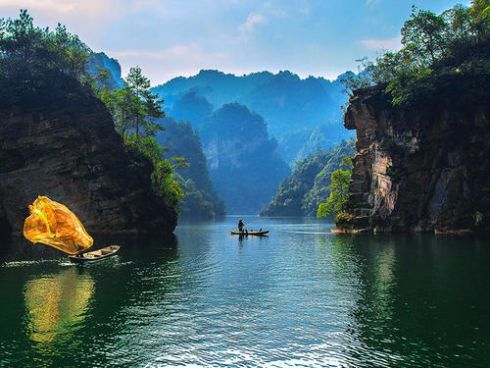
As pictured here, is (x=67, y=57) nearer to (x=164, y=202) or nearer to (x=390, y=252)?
(x=164, y=202)

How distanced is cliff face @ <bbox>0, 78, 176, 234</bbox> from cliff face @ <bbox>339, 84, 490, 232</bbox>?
43124 millimetres

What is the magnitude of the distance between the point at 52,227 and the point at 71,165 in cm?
4733

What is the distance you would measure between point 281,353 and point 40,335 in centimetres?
1189

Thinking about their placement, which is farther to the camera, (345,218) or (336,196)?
(336,196)

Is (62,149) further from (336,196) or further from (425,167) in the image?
(425,167)

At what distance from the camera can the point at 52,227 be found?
40281 millimetres

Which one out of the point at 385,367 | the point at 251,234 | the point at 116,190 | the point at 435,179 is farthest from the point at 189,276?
the point at 435,179

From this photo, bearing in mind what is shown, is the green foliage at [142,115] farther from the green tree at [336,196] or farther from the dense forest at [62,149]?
the green tree at [336,196]

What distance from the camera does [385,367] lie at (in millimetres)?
17875

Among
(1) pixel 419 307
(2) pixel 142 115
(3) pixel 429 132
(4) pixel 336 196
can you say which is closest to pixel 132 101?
(2) pixel 142 115

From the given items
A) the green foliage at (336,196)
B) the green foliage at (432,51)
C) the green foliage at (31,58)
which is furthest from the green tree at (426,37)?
the green foliage at (31,58)

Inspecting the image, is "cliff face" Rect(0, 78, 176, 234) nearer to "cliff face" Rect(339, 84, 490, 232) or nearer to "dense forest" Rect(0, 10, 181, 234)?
"dense forest" Rect(0, 10, 181, 234)

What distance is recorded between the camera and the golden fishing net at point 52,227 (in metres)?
38.8

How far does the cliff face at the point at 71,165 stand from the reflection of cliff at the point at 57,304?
46.5m
